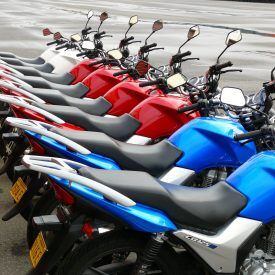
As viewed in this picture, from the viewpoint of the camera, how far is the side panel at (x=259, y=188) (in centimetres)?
269

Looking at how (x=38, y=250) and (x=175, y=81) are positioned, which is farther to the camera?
(x=175, y=81)

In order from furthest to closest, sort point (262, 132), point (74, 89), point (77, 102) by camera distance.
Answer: point (74, 89)
point (77, 102)
point (262, 132)

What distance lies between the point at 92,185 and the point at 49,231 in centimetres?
45

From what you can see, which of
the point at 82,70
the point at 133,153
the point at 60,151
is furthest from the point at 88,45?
the point at 60,151

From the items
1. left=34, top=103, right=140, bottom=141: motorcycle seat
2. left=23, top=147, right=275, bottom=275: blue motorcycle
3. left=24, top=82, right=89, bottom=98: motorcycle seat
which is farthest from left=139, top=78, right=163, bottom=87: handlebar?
left=23, top=147, right=275, bottom=275: blue motorcycle

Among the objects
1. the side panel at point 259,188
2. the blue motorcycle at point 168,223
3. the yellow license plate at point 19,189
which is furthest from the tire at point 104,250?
the yellow license plate at point 19,189

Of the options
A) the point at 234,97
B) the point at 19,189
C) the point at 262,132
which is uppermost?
the point at 234,97

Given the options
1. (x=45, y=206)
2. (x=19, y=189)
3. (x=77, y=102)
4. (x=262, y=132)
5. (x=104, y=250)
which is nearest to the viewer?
(x=104, y=250)

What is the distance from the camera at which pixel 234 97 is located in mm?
3176

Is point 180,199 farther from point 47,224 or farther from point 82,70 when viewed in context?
point 82,70

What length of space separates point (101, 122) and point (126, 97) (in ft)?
2.68

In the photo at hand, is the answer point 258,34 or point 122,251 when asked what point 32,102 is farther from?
point 258,34

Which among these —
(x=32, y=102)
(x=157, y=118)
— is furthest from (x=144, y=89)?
(x=32, y=102)

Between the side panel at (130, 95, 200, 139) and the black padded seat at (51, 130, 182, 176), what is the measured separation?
751mm
